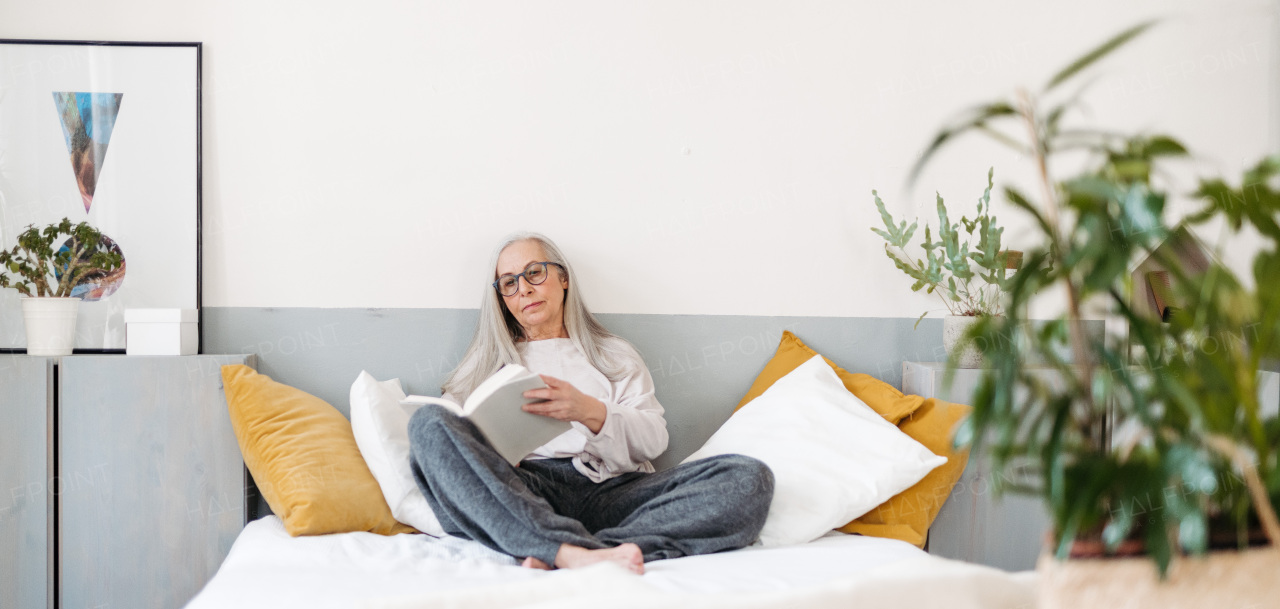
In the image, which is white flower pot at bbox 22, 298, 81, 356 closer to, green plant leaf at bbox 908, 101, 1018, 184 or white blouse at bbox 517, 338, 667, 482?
white blouse at bbox 517, 338, 667, 482

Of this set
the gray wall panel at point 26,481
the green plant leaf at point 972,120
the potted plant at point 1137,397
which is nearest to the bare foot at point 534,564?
the potted plant at point 1137,397

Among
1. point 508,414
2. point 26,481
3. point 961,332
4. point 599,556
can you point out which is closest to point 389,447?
point 508,414

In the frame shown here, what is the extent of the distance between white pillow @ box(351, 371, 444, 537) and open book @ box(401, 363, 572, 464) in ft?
0.54

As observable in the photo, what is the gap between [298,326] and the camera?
218 cm

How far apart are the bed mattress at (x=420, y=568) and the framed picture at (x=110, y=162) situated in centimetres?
80

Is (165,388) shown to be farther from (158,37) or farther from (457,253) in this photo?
(158,37)

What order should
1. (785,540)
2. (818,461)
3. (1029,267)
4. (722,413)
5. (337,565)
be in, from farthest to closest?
(722,413)
(818,461)
(785,540)
(337,565)
(1029,267)

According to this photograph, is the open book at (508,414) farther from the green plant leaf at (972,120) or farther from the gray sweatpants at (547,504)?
the green plant leaf at (972,120)

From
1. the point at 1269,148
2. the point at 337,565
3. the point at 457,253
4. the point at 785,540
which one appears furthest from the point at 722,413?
the point at 1269,148

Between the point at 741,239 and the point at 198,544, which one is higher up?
the point at 741,239

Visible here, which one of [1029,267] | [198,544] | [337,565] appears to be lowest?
[198,544]

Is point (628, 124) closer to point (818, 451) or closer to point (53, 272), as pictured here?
point (818, 451)

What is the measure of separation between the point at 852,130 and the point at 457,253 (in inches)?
48.1

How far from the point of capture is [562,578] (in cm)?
115
